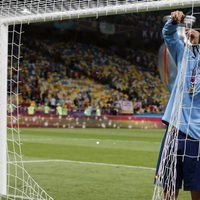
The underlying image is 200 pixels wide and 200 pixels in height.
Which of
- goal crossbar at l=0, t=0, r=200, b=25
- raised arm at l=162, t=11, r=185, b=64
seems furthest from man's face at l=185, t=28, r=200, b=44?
goal crossbar at l=0, t=0, r=200, b=25

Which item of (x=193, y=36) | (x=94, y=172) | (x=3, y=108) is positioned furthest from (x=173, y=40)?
(x=94, y=172)

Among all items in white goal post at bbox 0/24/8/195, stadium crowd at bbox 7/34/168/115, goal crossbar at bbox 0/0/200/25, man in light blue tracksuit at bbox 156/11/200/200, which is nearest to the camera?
man in light blue tracksuit at bbox 156/11/200/200

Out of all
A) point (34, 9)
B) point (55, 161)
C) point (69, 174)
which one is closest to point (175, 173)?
point (34, 9)

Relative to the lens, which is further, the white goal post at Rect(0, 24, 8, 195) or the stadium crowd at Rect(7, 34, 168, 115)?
the stadium crowd at Rect(7, 34, 168, 115)

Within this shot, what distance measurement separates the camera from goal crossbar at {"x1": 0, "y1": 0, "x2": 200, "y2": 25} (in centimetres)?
517

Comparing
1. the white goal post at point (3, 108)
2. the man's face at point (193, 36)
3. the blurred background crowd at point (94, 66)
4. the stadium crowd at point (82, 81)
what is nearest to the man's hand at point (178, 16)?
the man's face at point (193, 36)

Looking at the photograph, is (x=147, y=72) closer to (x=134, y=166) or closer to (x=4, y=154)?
(x=134, y=166)

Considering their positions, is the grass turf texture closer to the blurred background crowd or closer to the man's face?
the man's face

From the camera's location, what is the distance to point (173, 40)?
4.39m

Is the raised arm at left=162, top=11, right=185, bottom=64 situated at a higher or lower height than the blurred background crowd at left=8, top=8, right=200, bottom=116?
lower

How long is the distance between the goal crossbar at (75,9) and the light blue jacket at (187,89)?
1.74 feet

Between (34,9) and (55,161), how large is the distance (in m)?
4.81

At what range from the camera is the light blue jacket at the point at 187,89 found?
13.9 ft

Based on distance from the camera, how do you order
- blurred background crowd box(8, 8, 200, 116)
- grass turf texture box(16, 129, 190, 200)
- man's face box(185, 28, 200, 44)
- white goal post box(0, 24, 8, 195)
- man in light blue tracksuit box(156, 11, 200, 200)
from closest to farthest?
man in light blue tracksuit box(156, 11, 200, 200), man's face box(185, 28, 200, 44), white goal post box(0, 24, 8, 195), grass turf texture box(16, 129, 190, 200), blurred background crowd box(8, 8, 200, 116)
